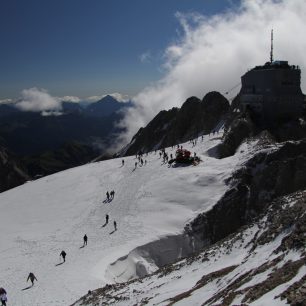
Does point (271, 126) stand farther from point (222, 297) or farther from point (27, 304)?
point (222, 297)

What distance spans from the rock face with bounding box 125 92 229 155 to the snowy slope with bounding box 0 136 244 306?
38.1m

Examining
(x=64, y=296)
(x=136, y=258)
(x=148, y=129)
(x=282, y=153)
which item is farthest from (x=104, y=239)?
(x=148, y=129)

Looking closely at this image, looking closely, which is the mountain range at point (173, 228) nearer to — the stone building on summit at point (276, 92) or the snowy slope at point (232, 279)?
the snowy slope at point (232, 279)

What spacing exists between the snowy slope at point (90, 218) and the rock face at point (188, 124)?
125 feet

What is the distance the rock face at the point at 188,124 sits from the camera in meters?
108

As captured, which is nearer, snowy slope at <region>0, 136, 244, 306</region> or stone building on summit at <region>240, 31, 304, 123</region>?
snowy slope at <region>0, 136, 244, 306</region>

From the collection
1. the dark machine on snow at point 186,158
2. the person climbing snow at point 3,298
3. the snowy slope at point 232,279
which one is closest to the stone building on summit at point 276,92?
the dark machine on snow at point 186,158

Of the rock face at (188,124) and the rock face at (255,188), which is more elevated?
the rock face at (188,124)

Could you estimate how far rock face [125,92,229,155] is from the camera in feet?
354

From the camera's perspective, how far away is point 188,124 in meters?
116

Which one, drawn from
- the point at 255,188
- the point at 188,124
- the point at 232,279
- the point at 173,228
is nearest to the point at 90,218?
the point at 173,228

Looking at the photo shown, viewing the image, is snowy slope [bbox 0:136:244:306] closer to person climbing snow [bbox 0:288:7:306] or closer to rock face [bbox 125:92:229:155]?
person climbing snow [bbox 0:288:7:306]

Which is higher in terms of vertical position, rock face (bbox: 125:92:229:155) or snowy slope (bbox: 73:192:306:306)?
rock face (bbox: 125:92:229:155)

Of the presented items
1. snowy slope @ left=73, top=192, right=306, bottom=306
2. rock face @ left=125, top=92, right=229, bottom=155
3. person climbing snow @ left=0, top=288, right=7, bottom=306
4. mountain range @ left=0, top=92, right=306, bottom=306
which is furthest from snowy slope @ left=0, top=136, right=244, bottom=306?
rock face @ left=125, top=92, right=229, bottom=155
